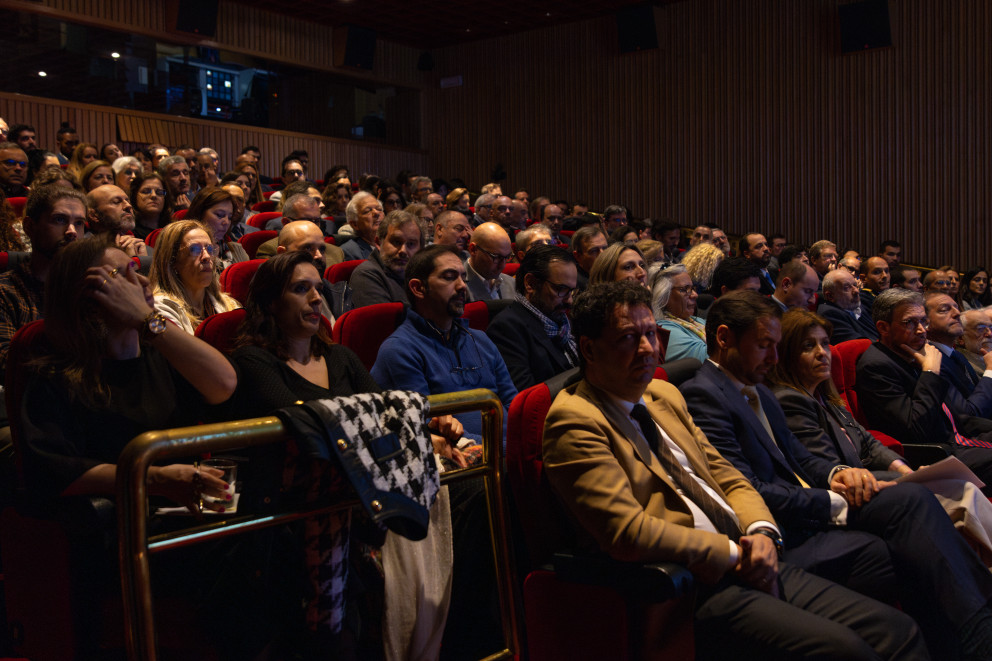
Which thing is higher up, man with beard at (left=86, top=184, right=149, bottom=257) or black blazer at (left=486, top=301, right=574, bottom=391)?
man with beard at (left=86, top=184, right=149, bottom=257)

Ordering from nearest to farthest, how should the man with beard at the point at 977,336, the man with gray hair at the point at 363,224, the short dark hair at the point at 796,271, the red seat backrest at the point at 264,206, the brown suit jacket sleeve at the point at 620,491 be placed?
the brown suit jacket sleeve at the point at 620,491
the short dark hair at the point at 796,271
the man with beard at the point at 977,336
the man with gray hair at the point at 363,224
the red seat backrest at the point at 264,206

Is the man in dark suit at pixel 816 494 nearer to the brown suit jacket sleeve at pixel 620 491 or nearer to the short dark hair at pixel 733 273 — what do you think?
the brown suit jacket sleeve at pixel 620 491

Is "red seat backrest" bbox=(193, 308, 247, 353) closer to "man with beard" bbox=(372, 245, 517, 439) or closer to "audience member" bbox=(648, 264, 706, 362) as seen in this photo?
"man with beard" bbox=(372, 245, 517, 439)

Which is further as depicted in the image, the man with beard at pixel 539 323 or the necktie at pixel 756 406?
the man with beard at pixel 539 323

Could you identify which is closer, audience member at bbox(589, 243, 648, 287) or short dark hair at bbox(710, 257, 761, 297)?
audience member at bbox(589, 243, 648, 287)

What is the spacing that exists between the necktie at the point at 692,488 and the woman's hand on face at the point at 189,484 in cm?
73

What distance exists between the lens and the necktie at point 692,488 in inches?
58.1

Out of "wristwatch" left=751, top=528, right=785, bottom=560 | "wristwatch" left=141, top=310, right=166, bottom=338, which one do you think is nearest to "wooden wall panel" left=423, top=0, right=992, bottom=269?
"wristwatch" left=751, top=528, right=785, bottom=560

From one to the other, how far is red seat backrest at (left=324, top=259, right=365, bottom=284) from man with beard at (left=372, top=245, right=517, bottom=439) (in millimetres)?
933

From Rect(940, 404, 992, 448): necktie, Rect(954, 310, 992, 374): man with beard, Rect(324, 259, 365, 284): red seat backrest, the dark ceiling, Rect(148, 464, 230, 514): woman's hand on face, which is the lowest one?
Rect(940, 404, 992, 448): necktie

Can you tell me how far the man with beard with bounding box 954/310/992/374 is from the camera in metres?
3.46

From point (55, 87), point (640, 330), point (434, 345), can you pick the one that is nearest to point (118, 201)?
point (434, 345)

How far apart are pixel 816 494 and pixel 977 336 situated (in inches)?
88.5

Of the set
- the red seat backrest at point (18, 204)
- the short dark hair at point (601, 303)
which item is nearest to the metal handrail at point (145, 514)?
the short dark hair at point (601, 303)
